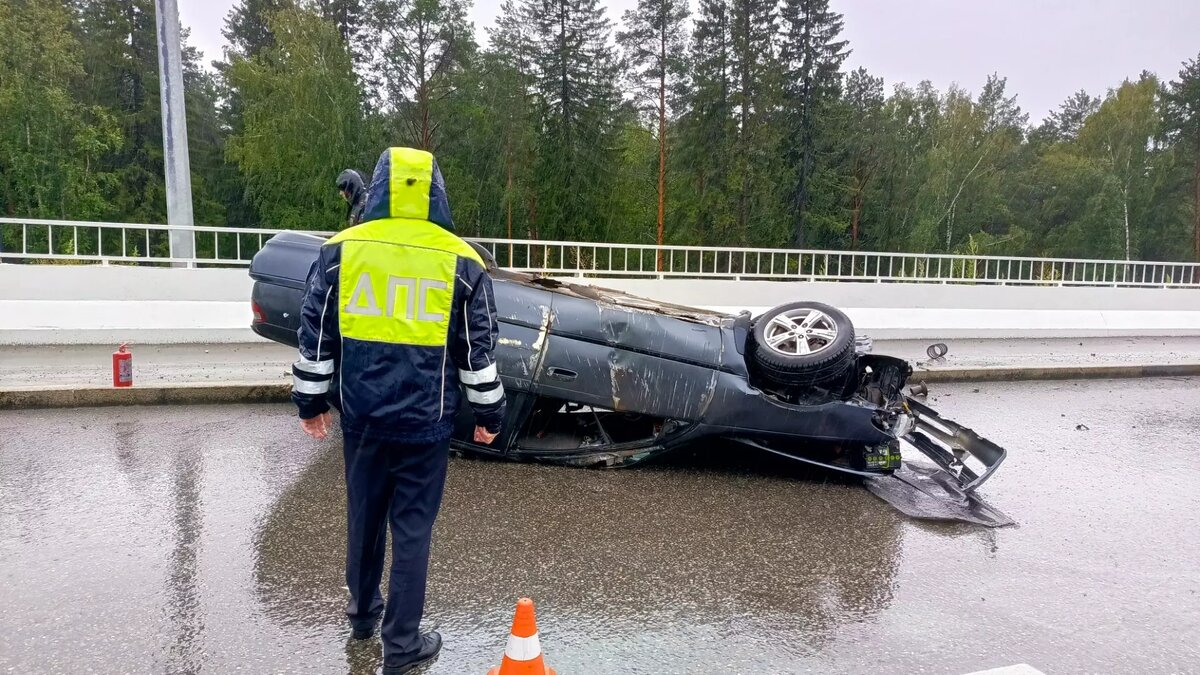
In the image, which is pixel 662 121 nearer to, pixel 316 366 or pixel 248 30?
pixel 248 30

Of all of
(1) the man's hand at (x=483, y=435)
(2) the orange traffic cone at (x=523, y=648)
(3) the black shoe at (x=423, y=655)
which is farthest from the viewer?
(1) the man's hand at (x=483, y=435)

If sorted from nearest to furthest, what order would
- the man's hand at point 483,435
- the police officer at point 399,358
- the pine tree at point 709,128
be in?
the police officer at point 399,358
the man's hand at point 483,435
the pine tree at point 709,128

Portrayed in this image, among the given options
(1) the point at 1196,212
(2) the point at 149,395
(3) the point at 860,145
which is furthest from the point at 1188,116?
(2) the point at 149,395

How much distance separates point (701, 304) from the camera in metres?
13.0

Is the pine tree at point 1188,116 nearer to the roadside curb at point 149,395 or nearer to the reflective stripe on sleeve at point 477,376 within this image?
the roadside curb at point 149,395

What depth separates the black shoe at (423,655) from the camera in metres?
2.69

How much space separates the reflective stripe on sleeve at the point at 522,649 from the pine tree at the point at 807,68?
100 ft

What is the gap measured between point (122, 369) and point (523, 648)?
5.88 metres

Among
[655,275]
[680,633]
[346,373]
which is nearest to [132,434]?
[346,373]

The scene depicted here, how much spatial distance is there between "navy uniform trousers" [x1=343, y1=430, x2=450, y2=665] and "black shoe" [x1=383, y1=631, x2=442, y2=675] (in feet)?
0.09

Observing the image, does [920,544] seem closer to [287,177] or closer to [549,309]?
[549,309]

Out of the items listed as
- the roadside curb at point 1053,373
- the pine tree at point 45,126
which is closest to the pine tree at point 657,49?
the roadside curb at point 1053,373

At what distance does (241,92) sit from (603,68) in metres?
18.0

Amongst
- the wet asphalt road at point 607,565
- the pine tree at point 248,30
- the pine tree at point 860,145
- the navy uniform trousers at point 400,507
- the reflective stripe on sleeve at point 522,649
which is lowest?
the wet asphalt road at point 607,565
